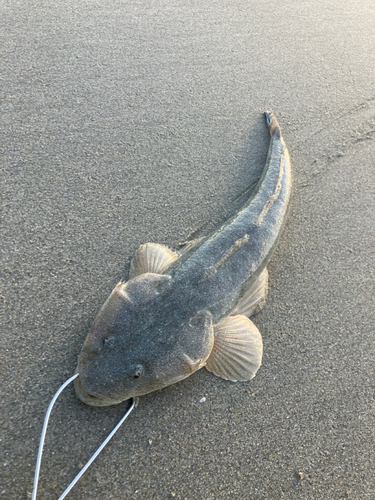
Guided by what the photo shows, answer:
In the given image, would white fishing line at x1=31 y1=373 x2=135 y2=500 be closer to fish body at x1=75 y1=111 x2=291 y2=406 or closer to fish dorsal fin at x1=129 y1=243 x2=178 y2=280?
fish body at x1=75 y1=111 x2=291 y2=406

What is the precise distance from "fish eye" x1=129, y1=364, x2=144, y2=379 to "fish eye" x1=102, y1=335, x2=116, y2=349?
0.57ft

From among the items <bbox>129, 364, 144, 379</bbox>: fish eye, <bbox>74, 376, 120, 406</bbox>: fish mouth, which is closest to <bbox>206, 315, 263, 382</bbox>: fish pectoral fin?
<bbox>129, 364, 144, 379</bbox>: fish eye

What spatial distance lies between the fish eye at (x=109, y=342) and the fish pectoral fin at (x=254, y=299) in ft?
3.04

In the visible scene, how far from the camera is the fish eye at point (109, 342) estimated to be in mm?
1980

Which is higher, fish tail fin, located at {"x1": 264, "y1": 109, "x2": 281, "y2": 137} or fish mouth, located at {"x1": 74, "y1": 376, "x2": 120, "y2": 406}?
fish tail fin, located at {"x1": 264, "y1": 109, "x2": 281, "y2": 137}

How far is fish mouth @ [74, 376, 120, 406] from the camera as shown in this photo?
2014 mm

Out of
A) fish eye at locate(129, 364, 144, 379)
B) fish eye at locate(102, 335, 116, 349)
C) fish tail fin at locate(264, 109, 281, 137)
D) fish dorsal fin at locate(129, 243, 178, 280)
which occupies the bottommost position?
fish eye at locate(129, 364, 144, 379)

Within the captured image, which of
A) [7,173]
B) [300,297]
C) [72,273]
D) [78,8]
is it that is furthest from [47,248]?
[78,8]

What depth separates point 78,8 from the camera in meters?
3.85

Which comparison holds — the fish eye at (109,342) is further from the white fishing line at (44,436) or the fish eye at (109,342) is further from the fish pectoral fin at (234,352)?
the fish pectoral fin at (234,352)

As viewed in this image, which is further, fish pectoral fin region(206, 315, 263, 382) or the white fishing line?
fish pectoral fin region(206, 315, 263, 382)

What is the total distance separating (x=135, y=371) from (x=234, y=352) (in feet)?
2.54

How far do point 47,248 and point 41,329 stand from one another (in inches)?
24.6

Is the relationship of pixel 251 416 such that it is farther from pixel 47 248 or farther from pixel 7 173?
pixel 7 173
